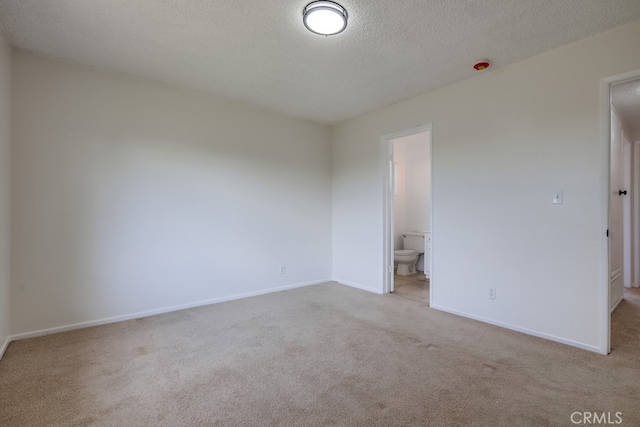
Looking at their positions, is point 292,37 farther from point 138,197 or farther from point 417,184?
point 417,184

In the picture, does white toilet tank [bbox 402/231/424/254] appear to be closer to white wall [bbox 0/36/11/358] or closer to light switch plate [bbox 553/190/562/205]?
light switch plate [bbox 553/190/562/205]

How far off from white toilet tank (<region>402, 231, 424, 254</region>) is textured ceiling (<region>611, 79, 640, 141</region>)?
2.96 meters

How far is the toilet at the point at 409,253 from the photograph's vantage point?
17.0 feet

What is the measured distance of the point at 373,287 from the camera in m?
4.26

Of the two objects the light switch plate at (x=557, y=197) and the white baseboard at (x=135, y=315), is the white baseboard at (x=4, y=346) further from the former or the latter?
the light switch plate at (x=557, y=197)

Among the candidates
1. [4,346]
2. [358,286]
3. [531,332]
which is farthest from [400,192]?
[4,346]

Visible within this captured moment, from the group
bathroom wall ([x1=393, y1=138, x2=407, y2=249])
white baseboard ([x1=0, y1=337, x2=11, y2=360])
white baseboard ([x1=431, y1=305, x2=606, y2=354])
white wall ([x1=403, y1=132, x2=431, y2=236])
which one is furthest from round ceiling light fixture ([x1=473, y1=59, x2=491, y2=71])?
white baseboard ([x1=0, y1=337, x2=11, y2=360])

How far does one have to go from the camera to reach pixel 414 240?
18.3 ft

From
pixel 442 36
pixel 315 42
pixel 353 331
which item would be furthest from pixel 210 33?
pixel 353 331

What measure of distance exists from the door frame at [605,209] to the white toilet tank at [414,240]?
304cm

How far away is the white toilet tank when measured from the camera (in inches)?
215

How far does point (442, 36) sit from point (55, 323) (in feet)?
13.5

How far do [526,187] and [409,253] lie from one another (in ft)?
8.46

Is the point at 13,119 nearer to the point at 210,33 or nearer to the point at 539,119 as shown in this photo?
the point at 210,33
